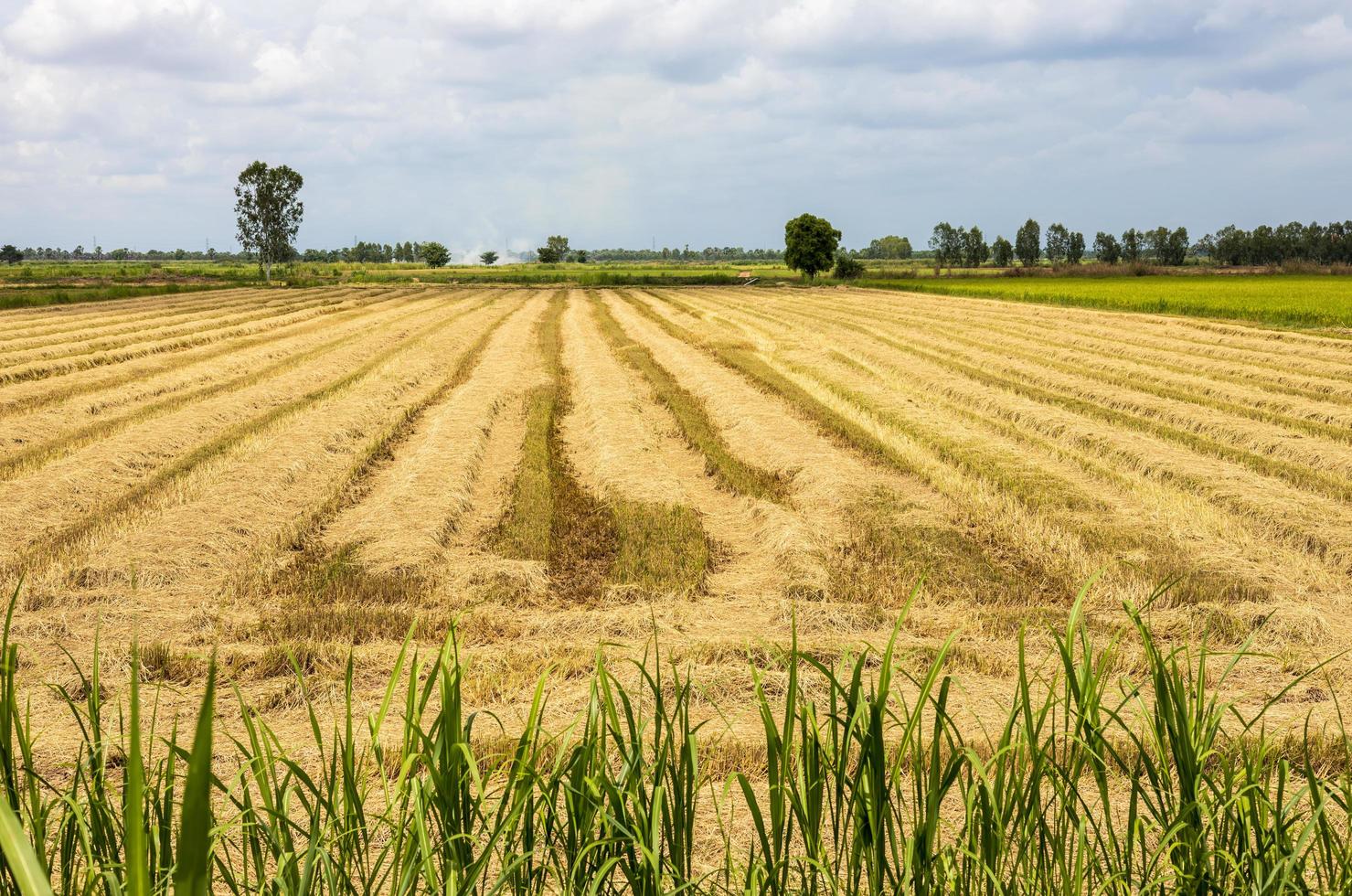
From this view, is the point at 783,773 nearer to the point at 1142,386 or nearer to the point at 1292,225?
the point at 1142,386

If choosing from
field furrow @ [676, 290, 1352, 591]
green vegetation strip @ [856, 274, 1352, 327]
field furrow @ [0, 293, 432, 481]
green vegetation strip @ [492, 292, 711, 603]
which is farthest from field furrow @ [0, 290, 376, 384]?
green vegetation strip @ [856, 274, 1352, 327]

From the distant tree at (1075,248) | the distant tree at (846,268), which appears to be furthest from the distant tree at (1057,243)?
the distant tree at (846,268)

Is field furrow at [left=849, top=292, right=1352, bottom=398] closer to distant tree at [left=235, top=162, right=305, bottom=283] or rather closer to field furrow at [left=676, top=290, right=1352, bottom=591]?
field furrow at [left=676, top=290, right=1352, bottom=591]

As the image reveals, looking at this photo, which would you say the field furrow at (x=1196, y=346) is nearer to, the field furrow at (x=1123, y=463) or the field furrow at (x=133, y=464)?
the field furrow at (x=1123, y=463)

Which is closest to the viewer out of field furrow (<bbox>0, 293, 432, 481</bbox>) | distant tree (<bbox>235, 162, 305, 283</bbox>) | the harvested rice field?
the harvested rice field

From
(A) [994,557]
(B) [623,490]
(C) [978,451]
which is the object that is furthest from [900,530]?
(C) [978,451]

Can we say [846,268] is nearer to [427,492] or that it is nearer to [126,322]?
[126,322]

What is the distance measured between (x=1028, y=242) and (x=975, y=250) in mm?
10665

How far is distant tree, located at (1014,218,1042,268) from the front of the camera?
516 ft

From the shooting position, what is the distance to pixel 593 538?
34.7 ft

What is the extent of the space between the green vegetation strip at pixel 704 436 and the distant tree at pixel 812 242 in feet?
243

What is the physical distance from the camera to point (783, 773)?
296 centimetres

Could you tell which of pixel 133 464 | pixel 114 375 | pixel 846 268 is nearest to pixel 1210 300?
pixel 114 375

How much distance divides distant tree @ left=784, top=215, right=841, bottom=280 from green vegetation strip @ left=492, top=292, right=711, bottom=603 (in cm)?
8867
